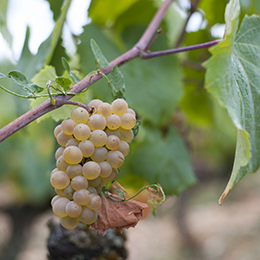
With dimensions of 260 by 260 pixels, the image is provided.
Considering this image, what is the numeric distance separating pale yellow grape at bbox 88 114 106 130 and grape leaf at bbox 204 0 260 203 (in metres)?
0.12

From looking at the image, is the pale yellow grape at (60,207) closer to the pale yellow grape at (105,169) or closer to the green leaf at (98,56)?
the pale yellow grape at (105,169)

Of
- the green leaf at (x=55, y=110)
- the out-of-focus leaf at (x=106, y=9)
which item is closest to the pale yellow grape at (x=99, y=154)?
the green leaf at (x=55, y=110)

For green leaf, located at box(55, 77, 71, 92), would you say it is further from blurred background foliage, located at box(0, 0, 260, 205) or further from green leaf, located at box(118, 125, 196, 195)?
green leaf, located at box(118, 125, 196, 195)

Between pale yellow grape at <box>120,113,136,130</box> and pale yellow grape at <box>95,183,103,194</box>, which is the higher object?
pale yellow grape at <box>120,113,136,130</box>

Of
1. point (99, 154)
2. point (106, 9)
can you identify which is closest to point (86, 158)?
point (99, 154)

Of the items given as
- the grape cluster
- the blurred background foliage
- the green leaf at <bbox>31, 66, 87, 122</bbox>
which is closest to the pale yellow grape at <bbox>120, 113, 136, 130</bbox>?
the grape cluster

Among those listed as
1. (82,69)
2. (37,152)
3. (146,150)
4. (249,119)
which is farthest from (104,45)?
(37,152)

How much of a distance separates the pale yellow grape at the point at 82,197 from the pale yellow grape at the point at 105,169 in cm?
3

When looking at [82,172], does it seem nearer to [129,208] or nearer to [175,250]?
[129,208]

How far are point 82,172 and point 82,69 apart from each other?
1.46ft

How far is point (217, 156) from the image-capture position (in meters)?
3.80

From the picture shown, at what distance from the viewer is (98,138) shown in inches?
12.3

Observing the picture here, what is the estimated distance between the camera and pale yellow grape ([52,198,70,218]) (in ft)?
1.00

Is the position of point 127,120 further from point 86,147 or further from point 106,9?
point 106,9
